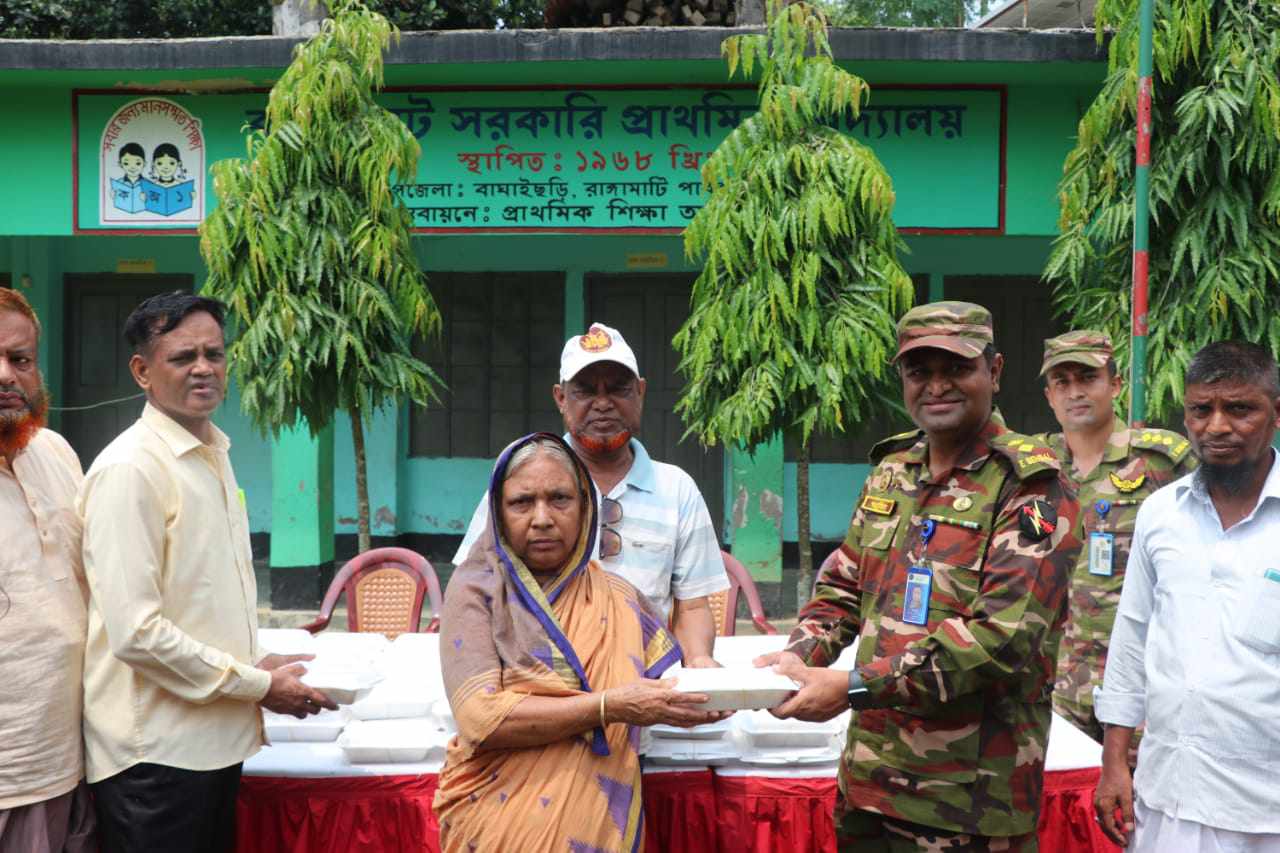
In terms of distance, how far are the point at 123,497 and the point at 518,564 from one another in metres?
0.89

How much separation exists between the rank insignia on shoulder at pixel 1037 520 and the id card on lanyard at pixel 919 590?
0.20 metres

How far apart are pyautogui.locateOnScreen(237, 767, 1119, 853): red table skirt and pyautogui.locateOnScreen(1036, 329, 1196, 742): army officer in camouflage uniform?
2.96ft

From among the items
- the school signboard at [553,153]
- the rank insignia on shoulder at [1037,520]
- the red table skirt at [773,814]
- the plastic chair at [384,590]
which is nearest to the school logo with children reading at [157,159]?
the school signboard at [553,153]

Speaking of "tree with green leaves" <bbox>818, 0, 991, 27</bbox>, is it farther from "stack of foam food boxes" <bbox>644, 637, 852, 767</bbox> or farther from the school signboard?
"stack of foam food boxes" <bbox>644, 637, 852, 767</bbox>

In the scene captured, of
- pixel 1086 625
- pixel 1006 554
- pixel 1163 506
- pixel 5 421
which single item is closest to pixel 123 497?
pixel 5 421

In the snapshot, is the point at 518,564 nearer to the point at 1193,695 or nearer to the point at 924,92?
the point at 1193,695

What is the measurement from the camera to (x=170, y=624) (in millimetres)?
2588

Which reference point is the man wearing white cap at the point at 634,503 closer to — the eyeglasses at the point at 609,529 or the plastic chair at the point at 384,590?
the eyeglasses at the point at 609,529

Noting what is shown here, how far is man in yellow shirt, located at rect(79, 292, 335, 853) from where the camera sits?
2.57 m

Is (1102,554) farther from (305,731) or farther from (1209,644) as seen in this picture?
(305,731)

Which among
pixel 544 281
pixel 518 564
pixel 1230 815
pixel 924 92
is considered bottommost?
pixel 1230 815

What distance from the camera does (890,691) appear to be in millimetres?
2396

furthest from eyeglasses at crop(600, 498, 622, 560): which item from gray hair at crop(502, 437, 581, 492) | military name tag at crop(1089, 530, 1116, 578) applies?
military name tag at crop(1089, 530, 1116, 578)

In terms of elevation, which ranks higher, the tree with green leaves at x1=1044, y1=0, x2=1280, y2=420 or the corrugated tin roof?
the corrugated tin roof
